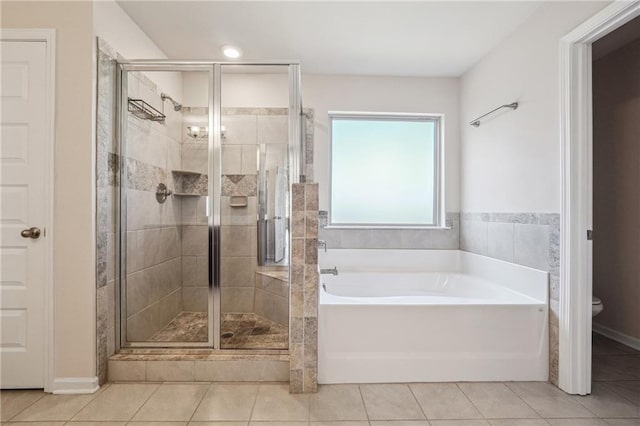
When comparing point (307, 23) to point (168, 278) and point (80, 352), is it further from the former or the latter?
point (80, 352)

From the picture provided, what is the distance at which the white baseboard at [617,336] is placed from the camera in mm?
2516

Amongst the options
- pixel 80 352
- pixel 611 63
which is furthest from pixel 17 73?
pixel 611 63

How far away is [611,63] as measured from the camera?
278 centimetres

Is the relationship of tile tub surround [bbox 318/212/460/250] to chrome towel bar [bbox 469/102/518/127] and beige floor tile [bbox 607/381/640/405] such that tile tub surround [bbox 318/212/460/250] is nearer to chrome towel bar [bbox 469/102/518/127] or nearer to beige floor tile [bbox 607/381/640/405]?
chrome towel bar [bbox 469/102/518/127]

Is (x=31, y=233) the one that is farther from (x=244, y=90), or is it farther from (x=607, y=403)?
(x=607, y=403)

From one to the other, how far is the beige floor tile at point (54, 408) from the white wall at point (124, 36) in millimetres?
1913

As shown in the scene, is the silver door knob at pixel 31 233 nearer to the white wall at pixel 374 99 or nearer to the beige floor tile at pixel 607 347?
the white wall at pixel 374 99

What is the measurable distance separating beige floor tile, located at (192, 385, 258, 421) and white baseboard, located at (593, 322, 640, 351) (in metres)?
2.97

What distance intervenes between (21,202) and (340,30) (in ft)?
7.69

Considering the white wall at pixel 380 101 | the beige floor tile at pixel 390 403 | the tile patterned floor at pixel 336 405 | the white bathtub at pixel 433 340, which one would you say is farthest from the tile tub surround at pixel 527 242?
the beige floor tile at pixel 390 403

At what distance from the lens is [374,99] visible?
3115mm

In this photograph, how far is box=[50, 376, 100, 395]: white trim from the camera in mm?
1834

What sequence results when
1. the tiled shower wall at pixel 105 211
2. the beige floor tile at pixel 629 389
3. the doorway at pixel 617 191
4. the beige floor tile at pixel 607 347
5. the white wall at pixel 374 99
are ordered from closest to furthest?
the beige floor tile at pixel 629 389 → the tiled shower wall at pixel 105 211 → the beige floor tile at pixel 607 347 → the doorway at pixel 617 191 → the white wall at pixel 374 99

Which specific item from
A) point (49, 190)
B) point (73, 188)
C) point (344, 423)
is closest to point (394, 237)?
point (344, 423)
